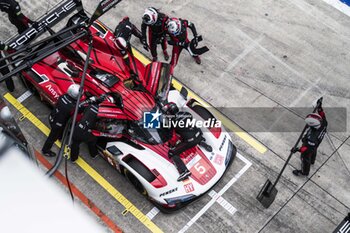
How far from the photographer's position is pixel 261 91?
515 inches

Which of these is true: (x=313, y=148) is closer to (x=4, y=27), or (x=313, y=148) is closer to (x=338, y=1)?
(x=338, y=1)

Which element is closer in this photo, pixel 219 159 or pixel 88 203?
pixel 219 159

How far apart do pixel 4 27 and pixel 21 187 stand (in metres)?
9.78

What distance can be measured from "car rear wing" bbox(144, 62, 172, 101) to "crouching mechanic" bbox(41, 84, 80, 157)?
1.53 meters

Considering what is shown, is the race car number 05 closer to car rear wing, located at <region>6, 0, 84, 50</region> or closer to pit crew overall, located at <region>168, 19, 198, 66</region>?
pit crew overall, located at <region>168, 19, 198, 66</region>

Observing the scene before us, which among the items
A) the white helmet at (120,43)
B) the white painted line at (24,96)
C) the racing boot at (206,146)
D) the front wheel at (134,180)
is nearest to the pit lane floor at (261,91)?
the white painted line at (24,96)

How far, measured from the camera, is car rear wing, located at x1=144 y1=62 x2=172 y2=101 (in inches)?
453

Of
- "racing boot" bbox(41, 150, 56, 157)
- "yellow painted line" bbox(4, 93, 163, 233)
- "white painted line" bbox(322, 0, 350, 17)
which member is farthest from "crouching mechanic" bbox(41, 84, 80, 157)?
"white painted line" bbox(322, 0, 350, 17)

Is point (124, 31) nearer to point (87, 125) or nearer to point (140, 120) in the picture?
point (140, 120)

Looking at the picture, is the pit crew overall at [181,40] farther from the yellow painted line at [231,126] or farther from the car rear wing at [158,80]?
the car rear wing at [158,80]

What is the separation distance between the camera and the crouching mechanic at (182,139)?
10.7 meters

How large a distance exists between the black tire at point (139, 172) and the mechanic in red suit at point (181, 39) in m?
3.05

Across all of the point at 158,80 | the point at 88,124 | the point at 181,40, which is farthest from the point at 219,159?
the point at 181,40

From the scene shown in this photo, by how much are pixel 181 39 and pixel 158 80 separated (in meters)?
1.39
